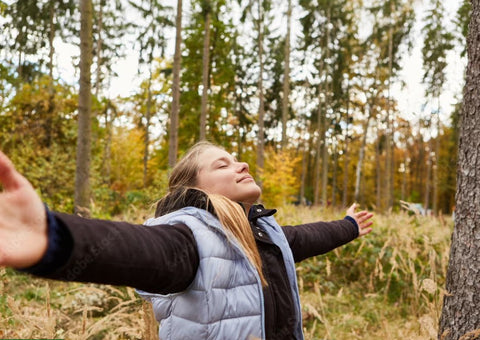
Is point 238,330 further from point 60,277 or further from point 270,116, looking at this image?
point 270,116

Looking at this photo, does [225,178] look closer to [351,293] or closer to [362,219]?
[362,219]

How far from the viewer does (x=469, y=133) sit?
228 centimetres

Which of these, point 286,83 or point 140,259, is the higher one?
point 286,83

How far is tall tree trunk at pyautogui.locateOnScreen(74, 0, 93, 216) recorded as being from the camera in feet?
21.0

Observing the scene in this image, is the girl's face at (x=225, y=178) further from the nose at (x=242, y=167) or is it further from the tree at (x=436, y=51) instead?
the tree at (x=436, y=51)

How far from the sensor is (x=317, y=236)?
2264 millimetres

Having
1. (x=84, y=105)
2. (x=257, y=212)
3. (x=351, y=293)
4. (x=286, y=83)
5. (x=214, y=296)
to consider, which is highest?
(x=286, y=83)

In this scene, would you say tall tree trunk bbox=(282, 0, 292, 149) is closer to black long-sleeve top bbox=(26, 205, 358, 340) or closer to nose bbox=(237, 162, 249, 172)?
nose bbox=(237, 162, 249, 172)

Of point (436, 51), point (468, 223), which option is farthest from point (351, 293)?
point (436, 51)

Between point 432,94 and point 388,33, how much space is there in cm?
674

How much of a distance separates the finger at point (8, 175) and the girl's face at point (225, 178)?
1.01 metres

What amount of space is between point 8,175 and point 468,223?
2327mm

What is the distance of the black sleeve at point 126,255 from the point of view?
91cm

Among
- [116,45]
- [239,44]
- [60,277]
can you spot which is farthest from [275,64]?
[60,277]
